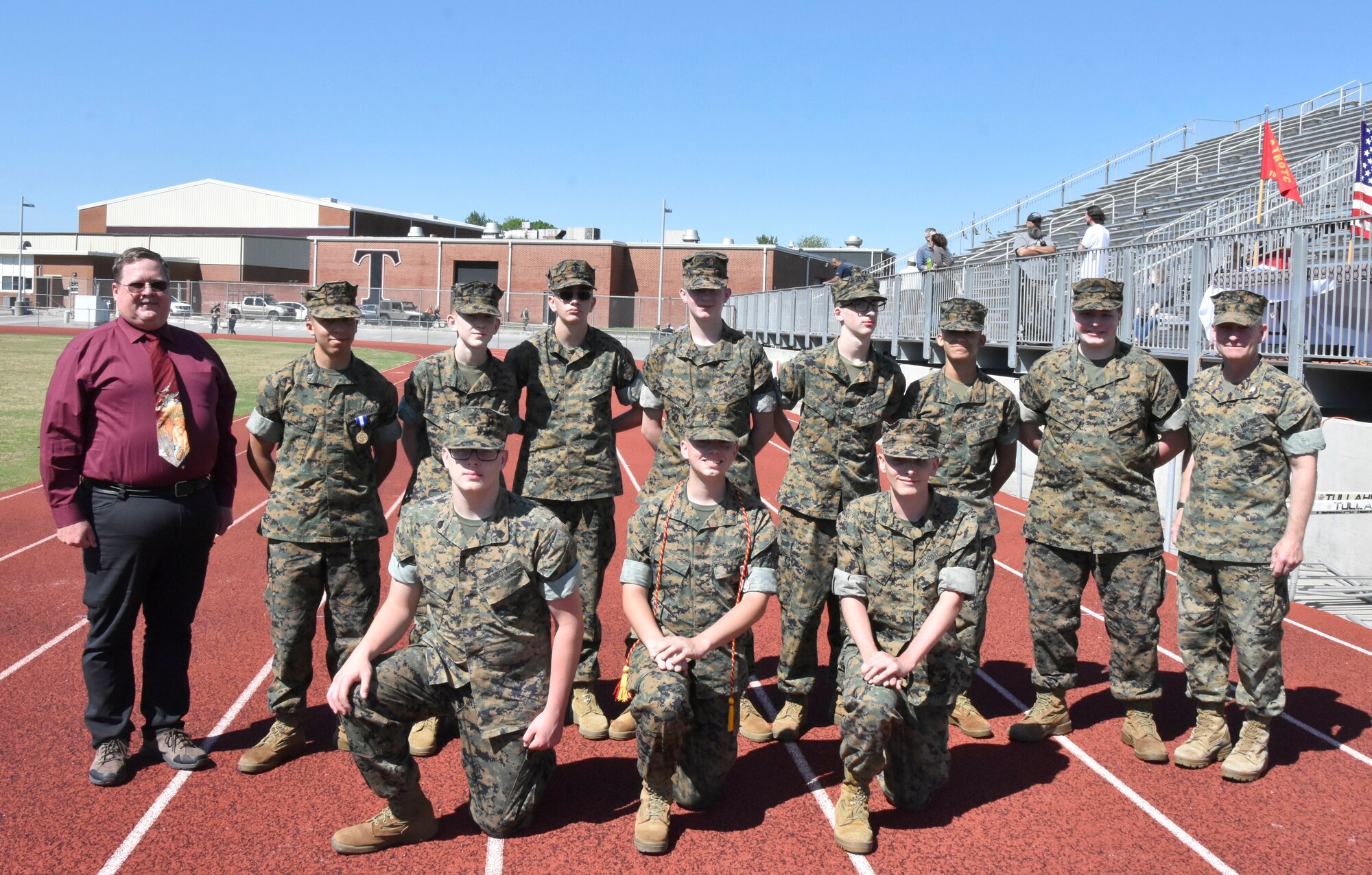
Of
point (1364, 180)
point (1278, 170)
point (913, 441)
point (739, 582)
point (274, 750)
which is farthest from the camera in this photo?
point (1278, 170)

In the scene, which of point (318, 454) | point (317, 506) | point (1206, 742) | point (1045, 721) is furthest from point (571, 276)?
point (1206, 742)

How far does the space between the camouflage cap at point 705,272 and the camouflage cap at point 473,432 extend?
66.4 inches

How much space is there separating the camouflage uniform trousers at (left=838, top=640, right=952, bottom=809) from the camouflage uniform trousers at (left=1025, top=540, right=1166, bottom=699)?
1.11m

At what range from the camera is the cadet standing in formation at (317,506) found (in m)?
4.98

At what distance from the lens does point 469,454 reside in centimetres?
404

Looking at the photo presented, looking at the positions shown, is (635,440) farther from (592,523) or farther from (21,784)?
(21,784)

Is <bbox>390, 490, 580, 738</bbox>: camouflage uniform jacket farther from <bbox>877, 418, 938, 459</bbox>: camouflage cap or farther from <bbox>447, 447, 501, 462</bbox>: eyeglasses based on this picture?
<bbox>877, 418, 938, 459</bbox>: camouflage cap

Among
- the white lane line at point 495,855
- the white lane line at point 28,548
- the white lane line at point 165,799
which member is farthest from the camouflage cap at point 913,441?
the white lane line at point 28,548

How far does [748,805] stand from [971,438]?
2.15 m

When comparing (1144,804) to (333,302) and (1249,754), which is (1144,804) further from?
(333,302)

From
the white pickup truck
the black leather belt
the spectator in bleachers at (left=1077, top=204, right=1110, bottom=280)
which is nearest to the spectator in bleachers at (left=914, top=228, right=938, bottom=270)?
the spectator in bleachers at (left=1077, top=204, right=1110, bottom=280)

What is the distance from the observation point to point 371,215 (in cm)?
6775

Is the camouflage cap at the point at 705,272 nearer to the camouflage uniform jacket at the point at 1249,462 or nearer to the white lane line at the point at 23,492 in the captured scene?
the camouflage uniform jacket at the point at 1249,462

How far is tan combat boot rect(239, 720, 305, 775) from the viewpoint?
4.86m
